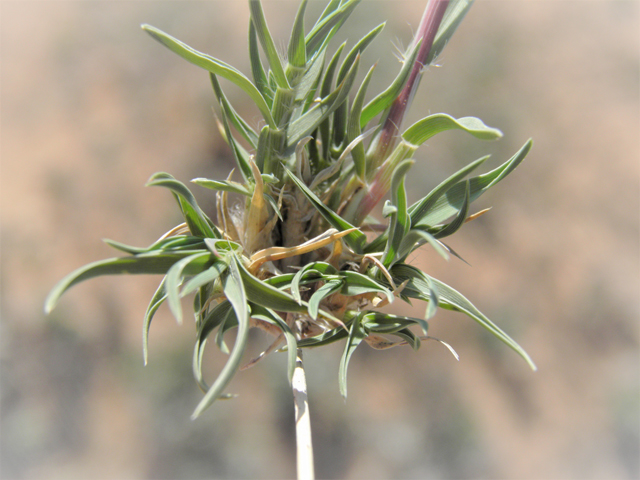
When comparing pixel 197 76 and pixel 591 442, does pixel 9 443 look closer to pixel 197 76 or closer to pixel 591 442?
pixel 197 76

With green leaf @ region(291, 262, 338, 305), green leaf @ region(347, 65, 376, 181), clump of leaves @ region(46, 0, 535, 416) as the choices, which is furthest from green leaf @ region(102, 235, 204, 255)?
green leaf @ region(347, 65, 376, 181)

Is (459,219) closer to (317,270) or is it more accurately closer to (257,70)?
(317,270)

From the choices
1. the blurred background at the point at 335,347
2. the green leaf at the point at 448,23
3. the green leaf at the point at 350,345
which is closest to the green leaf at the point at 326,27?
the green leaf at the point at 448,23

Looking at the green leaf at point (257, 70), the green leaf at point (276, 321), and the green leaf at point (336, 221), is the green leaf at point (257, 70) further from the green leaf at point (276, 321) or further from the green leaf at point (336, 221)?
the green leaf at point (276, 321)

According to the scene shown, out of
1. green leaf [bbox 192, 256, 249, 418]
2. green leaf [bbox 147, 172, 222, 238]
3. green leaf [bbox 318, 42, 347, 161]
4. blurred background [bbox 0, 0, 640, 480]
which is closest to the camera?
green leaf [bbox 192, 256, 249, 418]

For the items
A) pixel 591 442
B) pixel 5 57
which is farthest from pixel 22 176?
pixel 591 442

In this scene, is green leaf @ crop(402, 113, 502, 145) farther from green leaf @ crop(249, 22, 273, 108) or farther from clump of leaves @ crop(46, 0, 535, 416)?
green leaf @ crop(249, 22, 273, 108)
